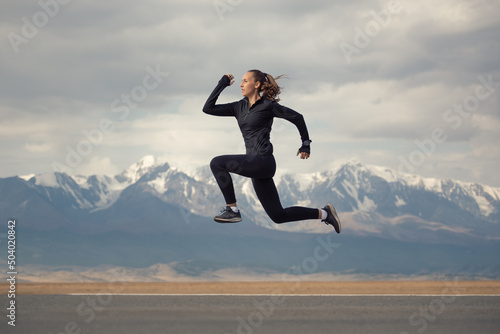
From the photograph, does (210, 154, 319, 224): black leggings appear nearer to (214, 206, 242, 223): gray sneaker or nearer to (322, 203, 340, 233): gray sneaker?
(214, 206, 242, 223): gray sneaker

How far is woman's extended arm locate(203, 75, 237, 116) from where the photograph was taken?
8.84m

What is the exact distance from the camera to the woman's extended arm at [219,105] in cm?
884

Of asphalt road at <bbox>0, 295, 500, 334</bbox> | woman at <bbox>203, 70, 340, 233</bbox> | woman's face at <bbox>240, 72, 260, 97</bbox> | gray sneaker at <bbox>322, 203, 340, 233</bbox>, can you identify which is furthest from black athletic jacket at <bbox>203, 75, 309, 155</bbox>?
asphalt road at <bbox>0, 295, 500, 334</bbox>

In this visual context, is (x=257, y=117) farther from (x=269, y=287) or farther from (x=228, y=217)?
(x=269, y=287)

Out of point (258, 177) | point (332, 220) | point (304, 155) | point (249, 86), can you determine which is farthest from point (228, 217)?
point (332, 220)

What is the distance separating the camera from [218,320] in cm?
937

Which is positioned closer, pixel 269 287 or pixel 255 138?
pixel 255 138

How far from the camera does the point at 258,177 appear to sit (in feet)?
28.4

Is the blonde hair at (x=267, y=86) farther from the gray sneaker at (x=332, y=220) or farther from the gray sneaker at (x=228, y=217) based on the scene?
the gray sneaker at (x=332, y=220)

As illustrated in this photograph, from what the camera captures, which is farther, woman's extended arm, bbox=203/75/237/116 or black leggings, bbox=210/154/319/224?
woman's extended arm, bbox=203/75/237/116

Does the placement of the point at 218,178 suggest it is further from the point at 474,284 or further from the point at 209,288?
the point at 474,284

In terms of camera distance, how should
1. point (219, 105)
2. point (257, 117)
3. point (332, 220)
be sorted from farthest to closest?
point (332, 220) < point (219, 105) < point (257, 117)

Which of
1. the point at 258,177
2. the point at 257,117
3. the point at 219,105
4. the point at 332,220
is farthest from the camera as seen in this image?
the point at 332,220

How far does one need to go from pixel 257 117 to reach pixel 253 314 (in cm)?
316
